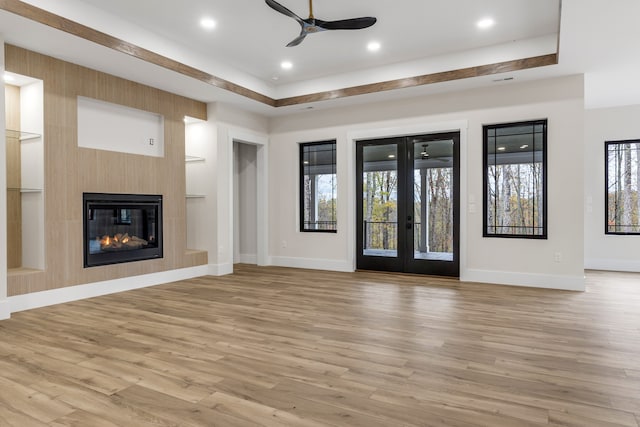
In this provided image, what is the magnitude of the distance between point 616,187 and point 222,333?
7.22 m

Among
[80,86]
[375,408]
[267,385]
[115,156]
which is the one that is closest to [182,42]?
[80,86]

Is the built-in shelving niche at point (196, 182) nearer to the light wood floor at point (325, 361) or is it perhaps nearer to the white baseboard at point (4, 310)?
the light wood floor at point (325, 361)

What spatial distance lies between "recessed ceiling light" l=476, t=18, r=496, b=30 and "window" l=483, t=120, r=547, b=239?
1579 mm

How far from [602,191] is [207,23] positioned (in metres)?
7.02

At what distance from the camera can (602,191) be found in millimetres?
7262

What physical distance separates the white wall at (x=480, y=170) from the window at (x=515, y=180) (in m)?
0.10

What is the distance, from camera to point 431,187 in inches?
256

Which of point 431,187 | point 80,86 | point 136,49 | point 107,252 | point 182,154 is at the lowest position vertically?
point 107,252

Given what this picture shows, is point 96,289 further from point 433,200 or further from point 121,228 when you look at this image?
point 433,200

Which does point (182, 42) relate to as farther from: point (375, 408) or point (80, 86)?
point (375, 408)

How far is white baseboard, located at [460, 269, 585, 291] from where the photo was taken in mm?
5449

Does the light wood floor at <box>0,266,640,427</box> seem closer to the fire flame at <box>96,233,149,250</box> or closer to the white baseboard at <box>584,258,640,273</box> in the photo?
the fire flame at <box>96,233,149,250</box>

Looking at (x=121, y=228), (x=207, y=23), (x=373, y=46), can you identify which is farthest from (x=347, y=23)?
(x=121, y=228)

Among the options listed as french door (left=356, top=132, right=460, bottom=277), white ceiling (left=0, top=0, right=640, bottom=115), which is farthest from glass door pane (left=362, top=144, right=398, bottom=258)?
white ceiling (left=0, top=0, right=640, bottom=115)
